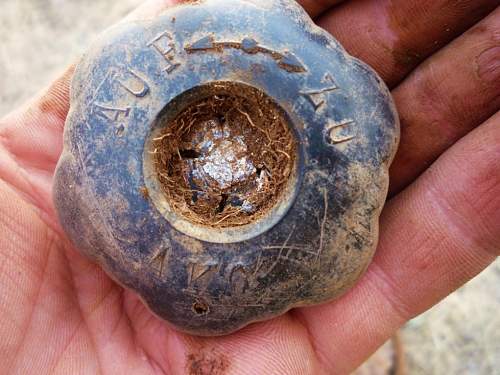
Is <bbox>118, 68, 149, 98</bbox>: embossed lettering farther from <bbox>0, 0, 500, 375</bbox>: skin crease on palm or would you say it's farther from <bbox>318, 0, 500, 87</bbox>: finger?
<bbox>318, 0, 500, 87</bbox>: finger

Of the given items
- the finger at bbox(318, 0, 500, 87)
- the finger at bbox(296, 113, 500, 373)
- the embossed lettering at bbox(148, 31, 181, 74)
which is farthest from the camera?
the finger at bbox(318, 0, 500, 87)

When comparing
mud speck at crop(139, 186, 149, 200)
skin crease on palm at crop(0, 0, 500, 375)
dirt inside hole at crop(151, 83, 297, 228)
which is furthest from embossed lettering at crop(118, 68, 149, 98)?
skin crease on palm at crop(0, 0, 500, 375)

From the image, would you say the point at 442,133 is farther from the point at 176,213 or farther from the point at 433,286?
the point at 176,213

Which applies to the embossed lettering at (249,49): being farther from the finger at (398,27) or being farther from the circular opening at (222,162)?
the finger at (398,27)

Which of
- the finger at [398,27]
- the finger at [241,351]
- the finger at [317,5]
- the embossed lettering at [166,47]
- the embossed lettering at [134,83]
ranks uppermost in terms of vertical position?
the embossed lettering at [166,47]

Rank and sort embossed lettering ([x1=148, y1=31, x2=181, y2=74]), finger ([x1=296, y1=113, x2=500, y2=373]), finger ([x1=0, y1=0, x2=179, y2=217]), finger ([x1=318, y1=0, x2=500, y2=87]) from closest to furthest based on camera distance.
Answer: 1. embossed lettering ([x1=148, y1=31, x2=181, y2=74])
2. finger ([x1=296, y1=113, x2=500, y2=373])
3. finger ([x1=318, y1=0, x2=500, y2=87])
4. finger ([x1=0, y1=0, x2=179, y2=217])

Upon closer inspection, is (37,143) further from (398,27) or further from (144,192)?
(398,27)

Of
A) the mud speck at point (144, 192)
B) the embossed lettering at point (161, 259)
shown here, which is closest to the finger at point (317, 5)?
the mud speck at point (144, 192)
